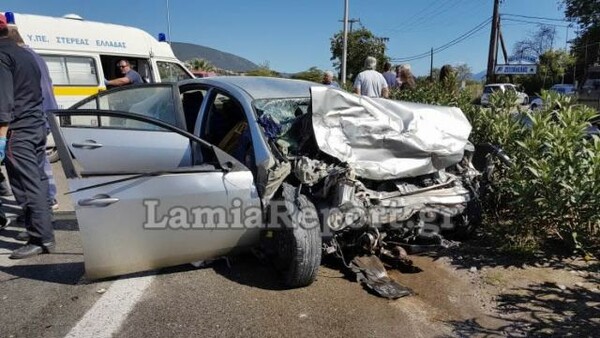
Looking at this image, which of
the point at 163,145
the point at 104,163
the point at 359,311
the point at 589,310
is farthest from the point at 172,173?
the point at 589,310

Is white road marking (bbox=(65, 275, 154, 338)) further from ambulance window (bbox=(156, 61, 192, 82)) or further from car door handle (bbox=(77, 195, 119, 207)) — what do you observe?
ambulance window (bbox=(156, 61, 192, 82))

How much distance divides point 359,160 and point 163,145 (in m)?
1.61

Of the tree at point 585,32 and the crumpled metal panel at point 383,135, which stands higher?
the tree at point 585,32

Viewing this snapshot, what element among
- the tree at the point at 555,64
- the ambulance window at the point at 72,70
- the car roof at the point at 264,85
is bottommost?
the car roof at the point at 264,85

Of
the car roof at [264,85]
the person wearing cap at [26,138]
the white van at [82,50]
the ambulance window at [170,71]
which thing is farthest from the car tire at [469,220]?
the ambulance window at [170,71]

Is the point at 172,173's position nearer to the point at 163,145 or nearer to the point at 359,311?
the point at 163,145

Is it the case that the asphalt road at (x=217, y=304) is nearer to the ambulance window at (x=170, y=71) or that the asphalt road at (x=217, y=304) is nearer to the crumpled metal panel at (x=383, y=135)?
the crumpled metal panel at (x=383, y=135)

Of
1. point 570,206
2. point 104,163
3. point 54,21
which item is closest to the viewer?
point 570,206

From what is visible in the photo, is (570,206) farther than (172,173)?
Yes

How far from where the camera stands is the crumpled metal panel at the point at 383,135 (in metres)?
3.65

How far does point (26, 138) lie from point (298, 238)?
8.29 ft

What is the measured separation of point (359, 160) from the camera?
144 inches

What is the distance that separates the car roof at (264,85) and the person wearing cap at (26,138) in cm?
129

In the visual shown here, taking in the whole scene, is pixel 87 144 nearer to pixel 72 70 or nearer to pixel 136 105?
pixel 136 105
